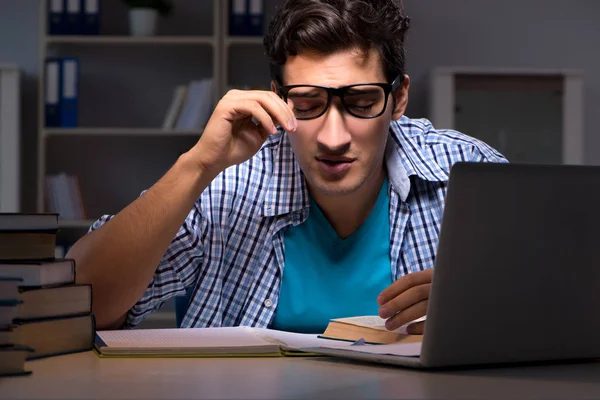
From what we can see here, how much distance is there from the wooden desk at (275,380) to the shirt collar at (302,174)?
27.0 inches

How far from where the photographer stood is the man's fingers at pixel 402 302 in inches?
43.4

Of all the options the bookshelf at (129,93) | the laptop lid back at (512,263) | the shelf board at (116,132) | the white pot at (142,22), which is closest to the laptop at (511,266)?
the laptop lid back at (512,263)

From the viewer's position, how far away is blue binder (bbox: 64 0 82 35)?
411 centimetres

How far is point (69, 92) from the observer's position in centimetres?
409

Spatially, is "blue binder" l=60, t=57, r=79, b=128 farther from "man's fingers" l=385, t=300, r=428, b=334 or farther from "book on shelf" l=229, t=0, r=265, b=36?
"man's fingers" l=385, t=300, r=428, b=334

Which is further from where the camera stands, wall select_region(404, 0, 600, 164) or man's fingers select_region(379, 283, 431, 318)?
wall select_region(404, 0, 600, 164)

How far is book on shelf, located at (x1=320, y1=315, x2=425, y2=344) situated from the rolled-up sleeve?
49 centimetres

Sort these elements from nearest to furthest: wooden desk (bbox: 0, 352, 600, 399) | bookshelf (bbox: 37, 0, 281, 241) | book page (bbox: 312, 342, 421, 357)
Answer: wooden desk (bbox: 0, 352, 600, 399)
book page (bbox: 312, 342, 421, 357)
bookshelf (bbox: 37, 0, 281, 241)

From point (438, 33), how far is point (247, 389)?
3946mm

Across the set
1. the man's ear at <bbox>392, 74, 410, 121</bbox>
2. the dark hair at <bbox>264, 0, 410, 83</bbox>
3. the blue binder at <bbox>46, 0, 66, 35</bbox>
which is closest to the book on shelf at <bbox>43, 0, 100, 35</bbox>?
the blue binder at <bbox>46, 0, 66, 35</bbox>

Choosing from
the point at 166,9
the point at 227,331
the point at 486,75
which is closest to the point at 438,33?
the point at 486,75

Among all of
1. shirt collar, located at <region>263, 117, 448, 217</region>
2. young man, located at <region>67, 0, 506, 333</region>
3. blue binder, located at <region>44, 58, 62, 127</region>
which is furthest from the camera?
blue binder, located at <region>44, 58, 62, 127</region>

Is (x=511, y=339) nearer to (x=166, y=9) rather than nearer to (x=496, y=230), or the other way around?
(x=496, y=230)

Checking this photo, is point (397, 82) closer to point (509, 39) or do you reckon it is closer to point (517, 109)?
point (517, 109)
